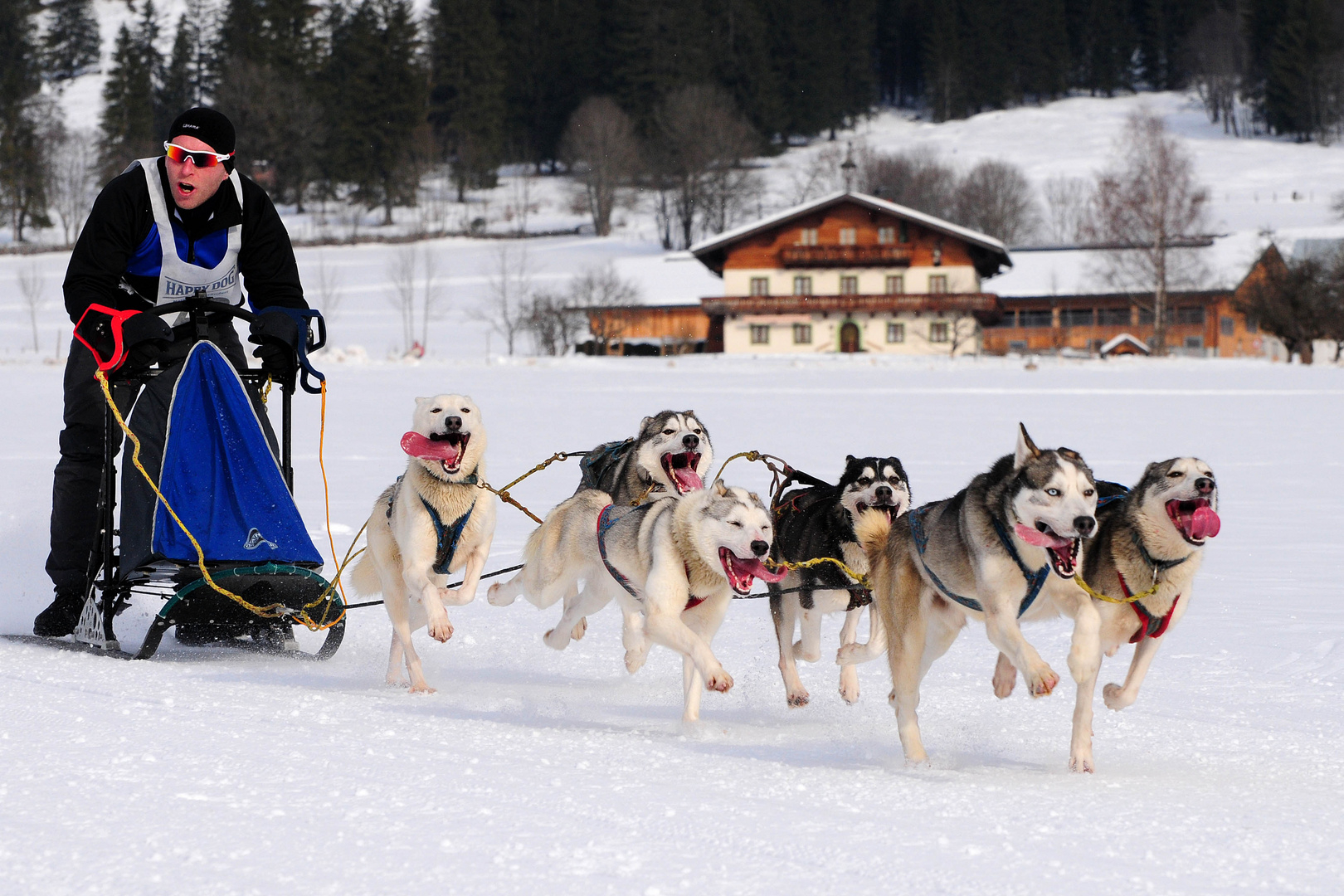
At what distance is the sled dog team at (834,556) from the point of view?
3.65 metres

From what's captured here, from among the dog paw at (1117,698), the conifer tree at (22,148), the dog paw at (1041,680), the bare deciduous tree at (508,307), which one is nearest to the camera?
the dog paw at (1041,680)

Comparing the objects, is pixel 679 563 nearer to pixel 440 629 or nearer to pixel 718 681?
pixel 718 681

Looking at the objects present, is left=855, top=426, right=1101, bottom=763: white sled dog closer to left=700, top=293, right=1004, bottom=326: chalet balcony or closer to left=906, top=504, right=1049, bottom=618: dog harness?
left=906, top=504, right=1049, bottom=618: dog harness

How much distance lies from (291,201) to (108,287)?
81867 mm

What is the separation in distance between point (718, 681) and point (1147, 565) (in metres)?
1.22

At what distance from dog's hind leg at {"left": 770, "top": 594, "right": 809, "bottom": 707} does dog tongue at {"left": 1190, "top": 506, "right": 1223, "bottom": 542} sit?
1442 mm

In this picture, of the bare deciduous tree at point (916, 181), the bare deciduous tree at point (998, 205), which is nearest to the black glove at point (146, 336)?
the bare deciduous tree at point (916, 181)

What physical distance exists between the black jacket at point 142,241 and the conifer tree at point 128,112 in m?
81.9

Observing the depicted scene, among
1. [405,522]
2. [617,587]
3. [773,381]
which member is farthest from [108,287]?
[773,381]

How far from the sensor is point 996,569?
11.9ft

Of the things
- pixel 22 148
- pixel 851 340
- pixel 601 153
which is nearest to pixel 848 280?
pixel 851 340

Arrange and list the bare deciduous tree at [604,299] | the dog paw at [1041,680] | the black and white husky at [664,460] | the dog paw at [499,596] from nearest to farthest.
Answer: the dog paw at [1041,680] → the dog paw at [499,596] → the black and white husky at [664,460] → the bare deciduous tree at [604,299]

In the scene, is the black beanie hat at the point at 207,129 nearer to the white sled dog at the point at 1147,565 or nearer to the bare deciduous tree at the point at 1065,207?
the white sled dog at the point at 1147,565

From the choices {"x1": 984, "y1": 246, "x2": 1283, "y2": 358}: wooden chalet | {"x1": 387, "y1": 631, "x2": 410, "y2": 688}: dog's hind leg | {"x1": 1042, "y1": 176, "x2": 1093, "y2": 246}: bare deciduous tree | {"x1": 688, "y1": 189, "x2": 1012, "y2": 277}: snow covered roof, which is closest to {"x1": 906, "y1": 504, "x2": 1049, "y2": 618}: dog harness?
{"x1": 387, "y1": 631, "x2": 410, "y2": 688}: dog's hind leg
